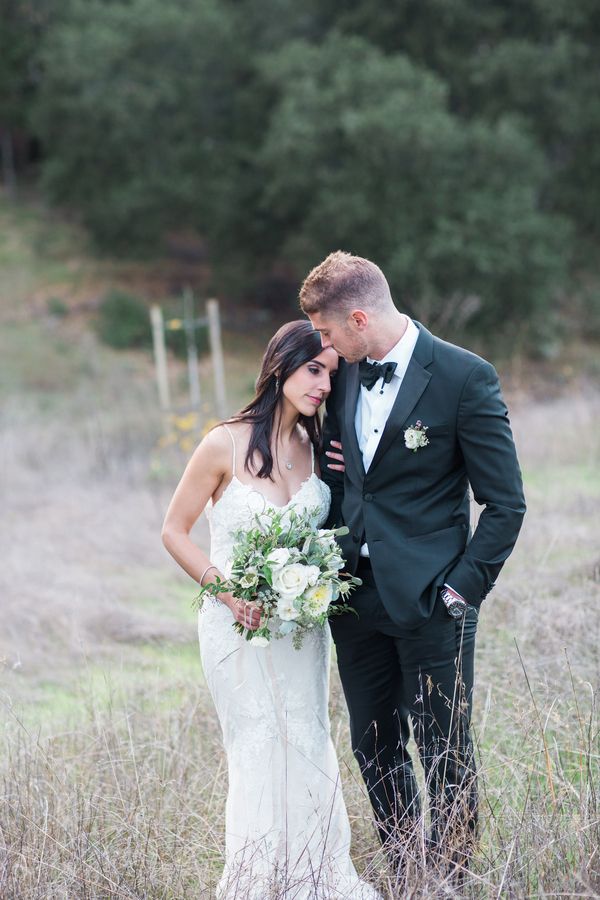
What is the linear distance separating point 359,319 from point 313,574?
855 mm

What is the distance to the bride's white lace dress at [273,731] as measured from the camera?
3.57 metres

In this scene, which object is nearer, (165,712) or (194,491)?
(194,491)

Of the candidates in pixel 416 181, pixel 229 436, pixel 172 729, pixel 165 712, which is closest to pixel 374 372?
pixel 229 436

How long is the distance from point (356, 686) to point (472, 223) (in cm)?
1912

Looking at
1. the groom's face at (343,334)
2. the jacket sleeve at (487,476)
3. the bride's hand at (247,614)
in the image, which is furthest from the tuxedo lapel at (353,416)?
the bride's hand at (247,614)

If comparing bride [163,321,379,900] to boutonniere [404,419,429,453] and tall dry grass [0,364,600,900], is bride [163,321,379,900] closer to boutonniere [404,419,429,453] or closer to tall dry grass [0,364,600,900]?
tall dry grass [0,364,600,900]

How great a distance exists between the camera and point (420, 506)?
Answer: 3383 mm

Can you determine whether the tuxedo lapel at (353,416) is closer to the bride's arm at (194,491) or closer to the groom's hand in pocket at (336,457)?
the groom's hand in pocket at (336,457)

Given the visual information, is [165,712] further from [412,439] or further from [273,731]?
[412,439]

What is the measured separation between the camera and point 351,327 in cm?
333

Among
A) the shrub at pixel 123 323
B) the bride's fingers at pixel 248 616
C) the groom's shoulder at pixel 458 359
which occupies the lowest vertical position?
the shrub at pixel 123 323

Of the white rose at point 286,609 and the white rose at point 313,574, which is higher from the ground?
the white rose at point 313,574

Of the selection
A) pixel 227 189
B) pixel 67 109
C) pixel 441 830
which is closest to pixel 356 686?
pixel 441 830

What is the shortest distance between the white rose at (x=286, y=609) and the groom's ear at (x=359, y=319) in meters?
0.93
